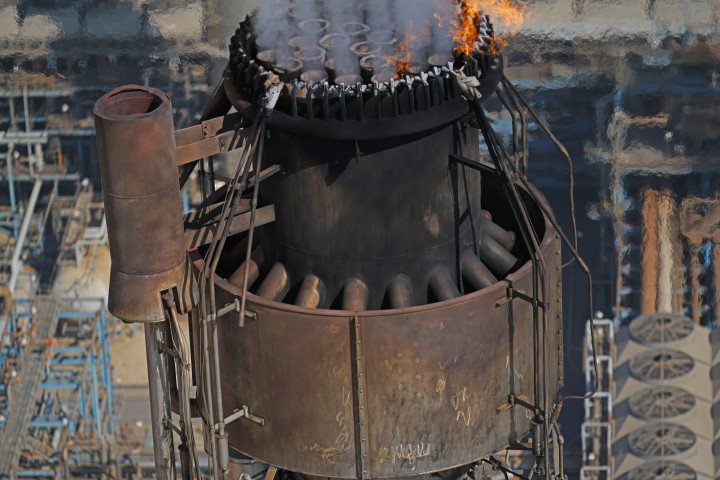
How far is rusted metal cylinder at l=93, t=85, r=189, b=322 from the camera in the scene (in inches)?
793

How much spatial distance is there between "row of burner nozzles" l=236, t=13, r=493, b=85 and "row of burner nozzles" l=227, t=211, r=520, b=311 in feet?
7.63

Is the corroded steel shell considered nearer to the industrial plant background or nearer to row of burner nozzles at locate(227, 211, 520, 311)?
row of burner nozzles at locate(227, 211, 520, 311)

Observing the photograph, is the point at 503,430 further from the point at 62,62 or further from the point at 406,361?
the point at 62,62

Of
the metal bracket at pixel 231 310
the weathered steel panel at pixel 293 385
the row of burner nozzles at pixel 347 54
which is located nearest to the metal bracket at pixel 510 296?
the weathered steel panel at pixel 293 385

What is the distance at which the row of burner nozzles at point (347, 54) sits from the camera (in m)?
20.7

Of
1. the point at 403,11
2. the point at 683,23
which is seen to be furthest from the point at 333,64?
the point at 683,23

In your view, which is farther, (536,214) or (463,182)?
(536,214)

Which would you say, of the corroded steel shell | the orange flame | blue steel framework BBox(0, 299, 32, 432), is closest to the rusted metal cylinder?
the corroded steel shell

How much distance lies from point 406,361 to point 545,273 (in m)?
1.95

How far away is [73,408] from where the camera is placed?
2450 inches

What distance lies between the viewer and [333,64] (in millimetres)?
20719

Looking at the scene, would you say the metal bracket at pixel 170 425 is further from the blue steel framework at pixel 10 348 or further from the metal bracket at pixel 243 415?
the blue steel framework at pixel 10 348

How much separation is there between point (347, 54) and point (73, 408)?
43.1m

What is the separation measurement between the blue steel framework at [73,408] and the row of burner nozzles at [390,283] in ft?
129
